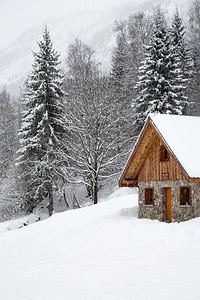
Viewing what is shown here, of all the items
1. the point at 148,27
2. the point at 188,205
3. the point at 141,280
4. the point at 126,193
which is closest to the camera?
the point at 141,280

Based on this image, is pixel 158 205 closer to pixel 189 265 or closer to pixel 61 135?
pixel 189 265

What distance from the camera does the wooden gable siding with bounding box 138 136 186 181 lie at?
1739 centimetres

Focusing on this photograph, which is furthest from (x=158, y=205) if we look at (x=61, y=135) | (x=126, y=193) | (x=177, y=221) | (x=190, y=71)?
(x=190, y=71)

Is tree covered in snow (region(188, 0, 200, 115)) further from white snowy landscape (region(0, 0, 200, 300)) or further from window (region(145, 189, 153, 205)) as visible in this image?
window (region(145, 189, 153, 205))

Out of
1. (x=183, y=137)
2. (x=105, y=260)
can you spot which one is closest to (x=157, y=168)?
(x=183, y=137)

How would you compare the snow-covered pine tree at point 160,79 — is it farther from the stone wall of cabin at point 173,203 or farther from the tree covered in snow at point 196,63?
the stone wall of cabin at point 173,203

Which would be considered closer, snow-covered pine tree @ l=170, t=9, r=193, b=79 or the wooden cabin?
the wooden cabin

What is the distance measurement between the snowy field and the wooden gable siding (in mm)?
2290

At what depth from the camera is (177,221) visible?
668 inches

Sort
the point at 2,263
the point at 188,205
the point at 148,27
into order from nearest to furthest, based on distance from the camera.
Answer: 1. the point at 2,263
2. the point at 188,205
3. the point at 148,27

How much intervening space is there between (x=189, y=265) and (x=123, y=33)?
3340cm

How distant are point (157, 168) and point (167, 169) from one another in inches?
31.5

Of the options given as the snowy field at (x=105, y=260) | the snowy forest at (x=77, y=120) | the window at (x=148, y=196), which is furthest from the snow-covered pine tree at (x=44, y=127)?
the window at (x=148, y=196)

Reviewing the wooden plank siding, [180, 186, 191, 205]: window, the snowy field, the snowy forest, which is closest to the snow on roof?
the wooden plank siding
